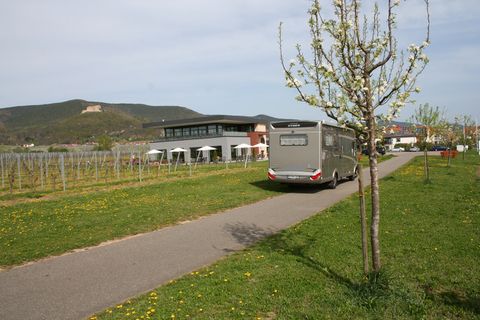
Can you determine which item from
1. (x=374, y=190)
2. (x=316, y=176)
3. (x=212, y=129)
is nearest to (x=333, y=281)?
(x=374, y=190)

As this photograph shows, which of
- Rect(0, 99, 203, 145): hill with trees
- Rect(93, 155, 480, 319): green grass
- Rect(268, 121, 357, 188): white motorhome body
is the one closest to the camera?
Rect(93, 155, 480, 319): green grass

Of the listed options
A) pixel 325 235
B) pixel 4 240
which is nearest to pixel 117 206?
pixel 4 240

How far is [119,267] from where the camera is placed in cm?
673

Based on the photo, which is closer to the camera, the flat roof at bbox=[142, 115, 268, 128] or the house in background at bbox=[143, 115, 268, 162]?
the house in background at bbox=[143, 115, 268, 162]

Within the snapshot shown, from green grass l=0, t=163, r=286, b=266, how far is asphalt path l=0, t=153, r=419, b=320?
0.73m

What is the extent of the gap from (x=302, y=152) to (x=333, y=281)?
461 inches

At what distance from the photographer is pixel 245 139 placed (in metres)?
60.7

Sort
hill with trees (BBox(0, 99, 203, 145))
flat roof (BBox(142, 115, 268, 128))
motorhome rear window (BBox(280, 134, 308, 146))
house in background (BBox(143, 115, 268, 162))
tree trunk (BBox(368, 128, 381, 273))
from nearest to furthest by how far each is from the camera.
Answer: tree trunk (BBox(368, 128, 381, 273)), motorhome rear window (BBox(280, 134, 308, 146)), house in background (BBox(143, 115, 268, 162)), flat roof (BBox(142, 115, 268, 128)), hill with trees (BBox(0, 99, 203, 145))

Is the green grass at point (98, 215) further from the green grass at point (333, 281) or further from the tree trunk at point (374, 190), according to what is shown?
the tree trunk at point (374, 190)

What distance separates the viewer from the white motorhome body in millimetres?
16828

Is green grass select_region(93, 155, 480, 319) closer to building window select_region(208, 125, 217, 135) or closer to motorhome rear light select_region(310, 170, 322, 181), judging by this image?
motorhome rear light select_region(310, 170, 322, 181)

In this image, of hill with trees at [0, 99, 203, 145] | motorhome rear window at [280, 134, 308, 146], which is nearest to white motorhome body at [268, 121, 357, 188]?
motorhome rear window at [280, 134, 308, 146]

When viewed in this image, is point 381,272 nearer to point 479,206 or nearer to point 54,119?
point 479,206

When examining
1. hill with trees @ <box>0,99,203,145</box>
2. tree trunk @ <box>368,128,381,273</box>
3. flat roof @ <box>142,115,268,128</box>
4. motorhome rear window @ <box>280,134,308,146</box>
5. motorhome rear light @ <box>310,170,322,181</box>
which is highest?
hill with trees @ <box>0,99,203,145</box>
